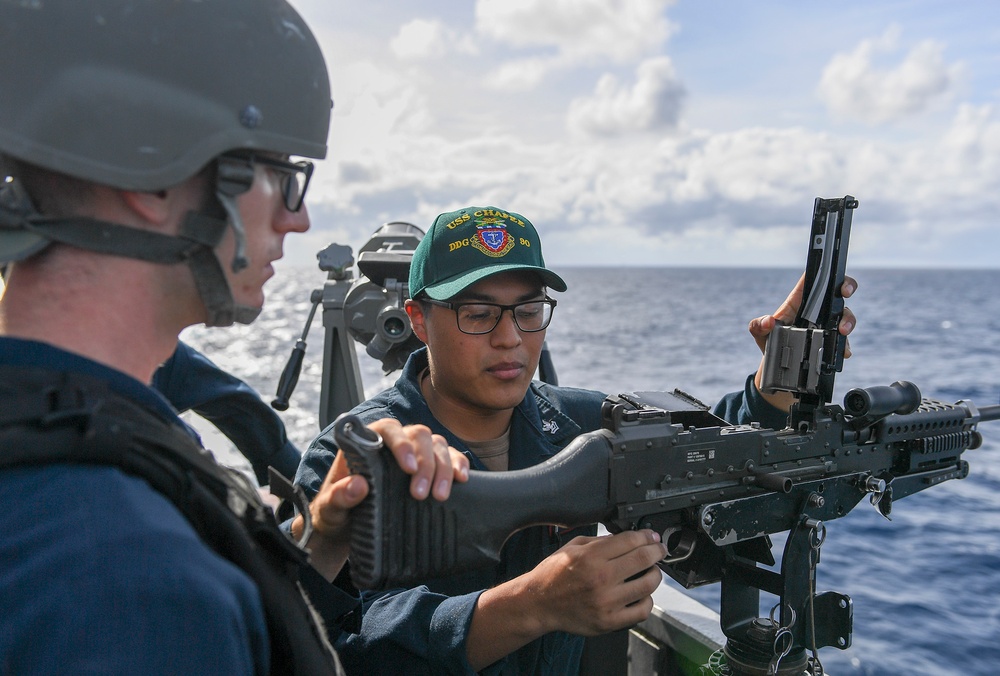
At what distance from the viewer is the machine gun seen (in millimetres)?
1927

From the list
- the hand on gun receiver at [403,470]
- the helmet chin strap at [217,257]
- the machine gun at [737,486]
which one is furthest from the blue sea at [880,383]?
the helmet chin strap at [217,257]

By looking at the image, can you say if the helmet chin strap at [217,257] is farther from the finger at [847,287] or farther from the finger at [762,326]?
the finger at [762,326]

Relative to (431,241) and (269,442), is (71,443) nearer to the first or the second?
(431,241)

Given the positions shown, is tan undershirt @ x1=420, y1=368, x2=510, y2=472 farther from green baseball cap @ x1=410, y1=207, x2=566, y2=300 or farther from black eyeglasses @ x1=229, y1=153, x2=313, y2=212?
black eyeglasses @ x1=229, y1=153, x2=313, y2=212

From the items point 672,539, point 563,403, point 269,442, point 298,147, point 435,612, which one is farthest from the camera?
point 269,442

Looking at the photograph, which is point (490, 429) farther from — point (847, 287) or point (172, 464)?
point (172, 464)

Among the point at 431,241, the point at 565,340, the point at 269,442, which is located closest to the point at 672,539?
the point at 431,241

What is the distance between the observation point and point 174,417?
1.41 m

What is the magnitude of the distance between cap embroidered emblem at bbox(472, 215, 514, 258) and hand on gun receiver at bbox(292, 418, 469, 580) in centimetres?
115

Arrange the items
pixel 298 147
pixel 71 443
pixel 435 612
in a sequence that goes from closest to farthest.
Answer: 1. pixel 71 443
2. pixel 298 147
3. pixel 435 612

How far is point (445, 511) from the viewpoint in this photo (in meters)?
1.96

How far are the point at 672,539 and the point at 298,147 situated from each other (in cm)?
183

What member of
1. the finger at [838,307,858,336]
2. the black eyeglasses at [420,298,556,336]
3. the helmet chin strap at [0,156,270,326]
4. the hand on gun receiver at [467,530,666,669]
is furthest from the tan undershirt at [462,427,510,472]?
the helmet chin strap at [0,156,270,326]

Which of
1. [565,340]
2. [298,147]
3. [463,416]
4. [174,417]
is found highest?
[298,147]
